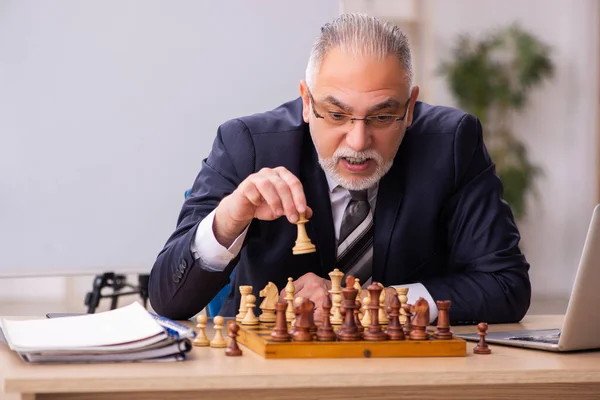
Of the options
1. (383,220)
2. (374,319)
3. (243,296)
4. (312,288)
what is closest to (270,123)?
(383,220)

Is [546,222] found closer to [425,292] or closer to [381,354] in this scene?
[425,292]

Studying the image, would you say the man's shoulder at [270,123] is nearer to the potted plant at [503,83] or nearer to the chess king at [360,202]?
the chess king at [360,202]

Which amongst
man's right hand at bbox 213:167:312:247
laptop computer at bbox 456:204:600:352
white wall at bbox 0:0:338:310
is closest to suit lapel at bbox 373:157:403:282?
man's right hand at bbox 213:167:312:247

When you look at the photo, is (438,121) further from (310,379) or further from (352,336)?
(310,379)

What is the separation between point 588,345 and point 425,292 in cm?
62

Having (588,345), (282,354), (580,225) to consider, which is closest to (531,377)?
(588,345)

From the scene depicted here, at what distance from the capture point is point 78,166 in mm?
3625

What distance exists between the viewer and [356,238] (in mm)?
2451

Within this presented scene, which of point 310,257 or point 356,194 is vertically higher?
point 356,194

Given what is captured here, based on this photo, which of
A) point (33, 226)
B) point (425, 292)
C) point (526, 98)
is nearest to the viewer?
point (425, 292)

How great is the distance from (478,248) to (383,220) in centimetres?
27

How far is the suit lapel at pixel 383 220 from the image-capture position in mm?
2438

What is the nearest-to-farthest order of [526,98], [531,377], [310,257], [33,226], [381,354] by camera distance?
[531,377]
[381,354]
[310,257]
[33,226]
[526,98]

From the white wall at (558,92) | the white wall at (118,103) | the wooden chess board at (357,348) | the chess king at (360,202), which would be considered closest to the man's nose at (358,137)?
the chess king at (360,202)
